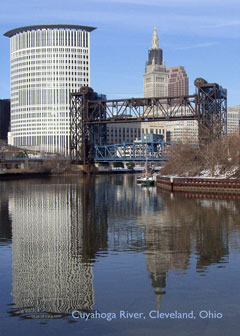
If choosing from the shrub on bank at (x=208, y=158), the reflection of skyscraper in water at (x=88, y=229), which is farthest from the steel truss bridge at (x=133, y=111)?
the reflection of skyscraper in water at (x=88, y=229)

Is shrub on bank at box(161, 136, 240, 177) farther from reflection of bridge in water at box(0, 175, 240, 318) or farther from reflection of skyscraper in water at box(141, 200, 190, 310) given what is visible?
reflection of skyscraper in water at box(141, 200, 190, 310)

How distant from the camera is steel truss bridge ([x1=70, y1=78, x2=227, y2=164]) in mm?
124812

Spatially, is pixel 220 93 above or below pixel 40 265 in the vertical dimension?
above

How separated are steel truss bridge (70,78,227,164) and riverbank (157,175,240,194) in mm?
29077

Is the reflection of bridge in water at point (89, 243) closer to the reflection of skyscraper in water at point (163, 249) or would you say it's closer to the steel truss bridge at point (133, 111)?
the reflection of skyscraper in water at point (163, 249)

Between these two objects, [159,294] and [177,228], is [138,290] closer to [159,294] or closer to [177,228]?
[159,294]

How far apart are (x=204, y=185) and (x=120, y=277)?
54.4 meters

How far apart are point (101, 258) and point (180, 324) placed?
10.0 metres

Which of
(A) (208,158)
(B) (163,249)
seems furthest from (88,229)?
(A) (208,158)

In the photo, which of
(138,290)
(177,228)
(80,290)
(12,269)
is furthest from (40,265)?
(177,228)

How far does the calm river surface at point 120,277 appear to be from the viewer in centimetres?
1650

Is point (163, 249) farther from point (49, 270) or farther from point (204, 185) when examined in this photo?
point (204, 185)

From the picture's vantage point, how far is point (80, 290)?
66.4 feet

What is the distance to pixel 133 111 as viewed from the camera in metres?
136
